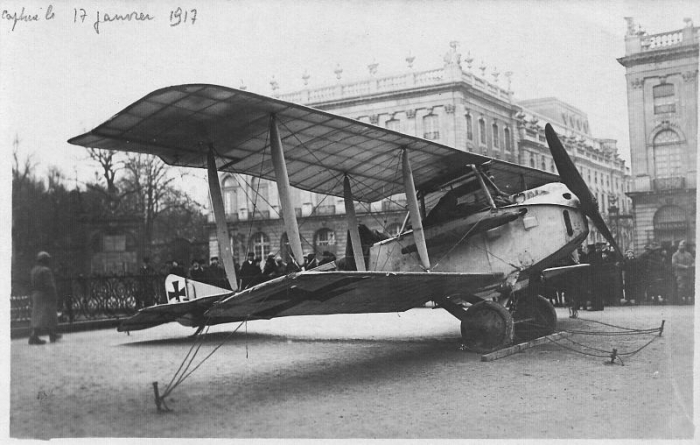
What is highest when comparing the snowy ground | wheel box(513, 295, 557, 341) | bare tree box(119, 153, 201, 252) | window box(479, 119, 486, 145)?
window box(479, 119, 486, 145)

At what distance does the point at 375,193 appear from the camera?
31.2ft

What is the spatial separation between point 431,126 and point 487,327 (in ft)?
63.2

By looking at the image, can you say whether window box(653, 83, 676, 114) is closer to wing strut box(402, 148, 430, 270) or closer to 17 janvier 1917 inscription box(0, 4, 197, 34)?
wing strut box(402, 148, 430, 270)

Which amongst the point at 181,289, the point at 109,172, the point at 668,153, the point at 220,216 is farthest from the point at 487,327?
the point at 109,172

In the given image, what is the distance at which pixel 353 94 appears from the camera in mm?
22422

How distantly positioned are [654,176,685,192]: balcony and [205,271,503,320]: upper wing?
2.98 meters

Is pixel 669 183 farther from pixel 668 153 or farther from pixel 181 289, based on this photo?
pixel 181 289

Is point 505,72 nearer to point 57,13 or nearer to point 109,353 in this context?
point 57,13

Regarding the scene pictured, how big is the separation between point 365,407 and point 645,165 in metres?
7.79

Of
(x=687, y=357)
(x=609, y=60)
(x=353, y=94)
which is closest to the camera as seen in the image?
(x=687, y=357)

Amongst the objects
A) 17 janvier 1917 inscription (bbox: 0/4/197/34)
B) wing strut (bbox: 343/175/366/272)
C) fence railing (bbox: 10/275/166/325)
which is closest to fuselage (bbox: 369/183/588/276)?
wing strut (bbox: 343/175/366/272)

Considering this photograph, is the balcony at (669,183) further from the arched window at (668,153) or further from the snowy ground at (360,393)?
→ the snowy ground at (360,393)

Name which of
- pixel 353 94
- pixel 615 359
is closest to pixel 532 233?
pixel 615 359

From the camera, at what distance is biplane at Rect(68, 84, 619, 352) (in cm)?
544
